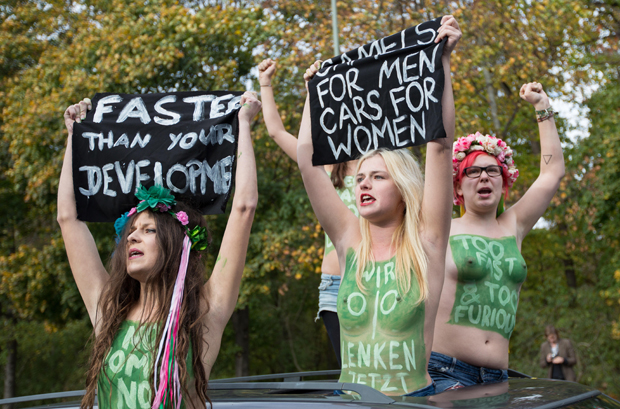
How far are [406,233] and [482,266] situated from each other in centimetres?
63

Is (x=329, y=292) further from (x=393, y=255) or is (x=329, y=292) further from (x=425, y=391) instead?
(x=425, y=391)

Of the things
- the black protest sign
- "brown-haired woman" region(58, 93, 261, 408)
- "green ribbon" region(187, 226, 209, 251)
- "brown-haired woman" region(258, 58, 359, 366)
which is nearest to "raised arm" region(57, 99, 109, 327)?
"brown-haired woman" region(58, 93, 261, 408)

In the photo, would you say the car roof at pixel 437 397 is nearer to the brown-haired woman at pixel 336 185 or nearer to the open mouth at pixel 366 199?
the open mouth at pixel 366 199

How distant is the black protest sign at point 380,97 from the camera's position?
8.81 ft

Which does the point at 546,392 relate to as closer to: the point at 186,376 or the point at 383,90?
the point at 186,376

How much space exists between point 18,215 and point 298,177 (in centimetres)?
595

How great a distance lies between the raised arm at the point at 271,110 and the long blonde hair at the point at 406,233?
2.93ft

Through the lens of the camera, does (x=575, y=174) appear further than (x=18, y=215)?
No

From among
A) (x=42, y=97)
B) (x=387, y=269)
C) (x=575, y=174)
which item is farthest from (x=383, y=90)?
(x=42, y=97)

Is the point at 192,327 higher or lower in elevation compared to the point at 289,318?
higher

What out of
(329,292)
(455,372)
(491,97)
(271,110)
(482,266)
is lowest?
(455,372)

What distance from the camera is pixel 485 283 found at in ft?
10.3

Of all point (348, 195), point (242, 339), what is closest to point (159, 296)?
point (348, 195)

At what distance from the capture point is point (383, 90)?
292 cm
